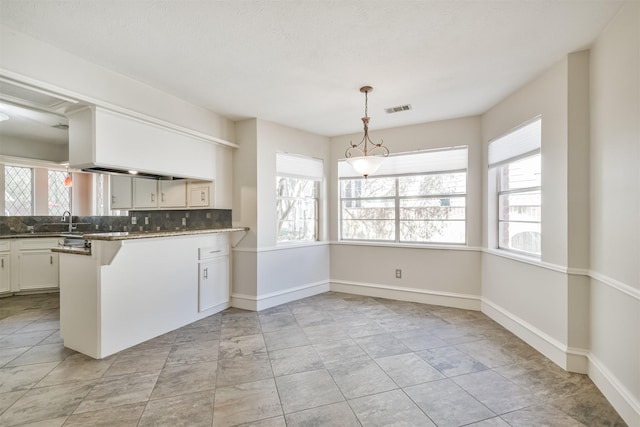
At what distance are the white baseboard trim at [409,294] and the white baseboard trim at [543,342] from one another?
14.6 inches

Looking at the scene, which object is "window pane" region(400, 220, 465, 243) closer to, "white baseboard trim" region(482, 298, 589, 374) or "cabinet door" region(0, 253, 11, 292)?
"white baseboard trim" region(482, 298, 589, 374)

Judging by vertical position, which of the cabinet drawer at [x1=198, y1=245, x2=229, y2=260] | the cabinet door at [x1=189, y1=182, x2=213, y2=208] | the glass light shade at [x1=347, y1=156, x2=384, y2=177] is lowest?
the cabinet drawer at [x1=198, y1=245, x2=229, y2=260]

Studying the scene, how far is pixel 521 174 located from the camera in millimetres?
3344

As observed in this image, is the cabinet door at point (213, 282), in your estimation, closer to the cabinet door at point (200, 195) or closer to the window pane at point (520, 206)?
the cabinet door at point (200, 195)

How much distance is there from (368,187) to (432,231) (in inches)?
49.0

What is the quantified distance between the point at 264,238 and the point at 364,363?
2.24m

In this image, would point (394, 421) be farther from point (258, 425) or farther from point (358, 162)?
point (358, 162)

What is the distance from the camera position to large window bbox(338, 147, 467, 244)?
435cm

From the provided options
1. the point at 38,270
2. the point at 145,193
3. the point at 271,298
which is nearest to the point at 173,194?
the point at 145,193

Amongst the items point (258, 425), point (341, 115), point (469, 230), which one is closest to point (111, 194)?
point (341, 115)

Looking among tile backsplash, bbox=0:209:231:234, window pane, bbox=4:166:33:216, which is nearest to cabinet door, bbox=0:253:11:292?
tile backsplash, bbox=0:209:231:234

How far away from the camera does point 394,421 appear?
1893mm

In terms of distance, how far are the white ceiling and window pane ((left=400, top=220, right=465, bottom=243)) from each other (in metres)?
1.78

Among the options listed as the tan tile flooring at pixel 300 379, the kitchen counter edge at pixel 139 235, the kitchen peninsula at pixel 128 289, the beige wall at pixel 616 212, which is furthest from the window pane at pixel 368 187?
the beige wall at pixel 616 212
